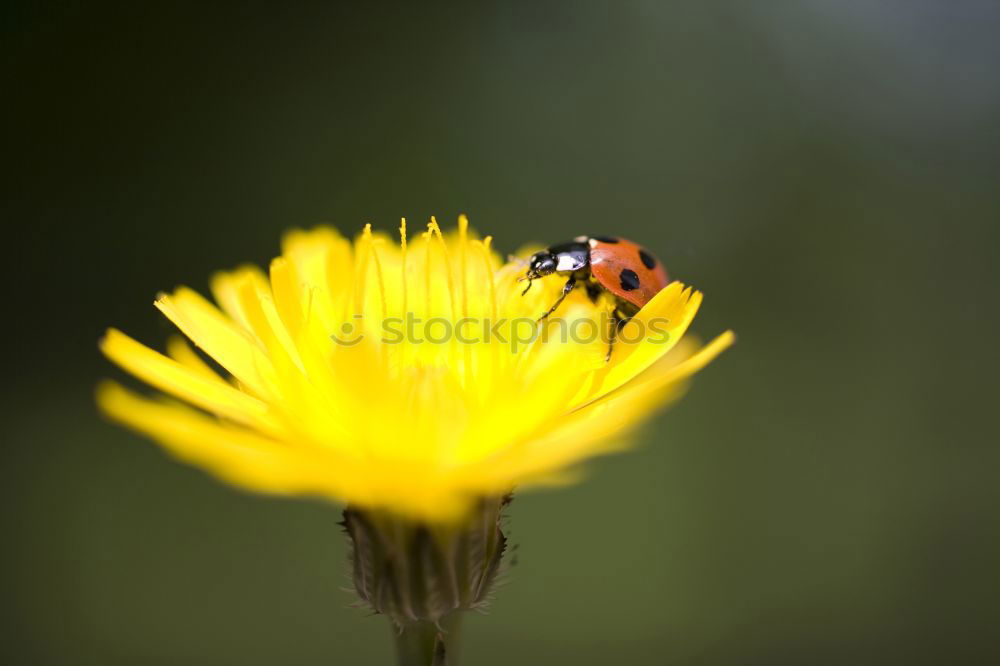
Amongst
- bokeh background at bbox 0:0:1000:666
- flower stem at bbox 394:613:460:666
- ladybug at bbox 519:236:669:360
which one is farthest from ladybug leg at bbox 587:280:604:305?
bokeh background at bbox 0:0:1000:666

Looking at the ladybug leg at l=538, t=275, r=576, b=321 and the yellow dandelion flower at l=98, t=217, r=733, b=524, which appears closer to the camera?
the yellow dandelion flower at l=98, t=217, r=733, b=524

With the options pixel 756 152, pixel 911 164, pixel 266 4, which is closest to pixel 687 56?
pixel 756 152

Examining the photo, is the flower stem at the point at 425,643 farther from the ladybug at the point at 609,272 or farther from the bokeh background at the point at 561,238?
the bokeh background at the point at 561,238

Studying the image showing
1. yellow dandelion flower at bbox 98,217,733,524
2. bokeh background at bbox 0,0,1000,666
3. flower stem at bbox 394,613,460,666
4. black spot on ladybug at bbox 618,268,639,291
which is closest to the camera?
yellow dandelion flower at bbox 98,217,733,524

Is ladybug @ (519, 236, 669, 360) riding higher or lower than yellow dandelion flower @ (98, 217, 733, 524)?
higher

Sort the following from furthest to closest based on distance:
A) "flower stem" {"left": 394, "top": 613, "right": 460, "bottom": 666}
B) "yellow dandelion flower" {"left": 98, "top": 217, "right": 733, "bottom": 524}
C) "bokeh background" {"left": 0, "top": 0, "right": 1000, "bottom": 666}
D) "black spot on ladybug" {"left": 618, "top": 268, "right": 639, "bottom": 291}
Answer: "bokeh background" {"left": 0, "top": 0, "right": 1000, "bottom": 666}
"black spot on ladybug" {"left": 618, "top": 268, "right": 639, "bottom": 291}
"flower stem" {"left": 394, "top": 613, "right": 460, "bottom": 666}
"yellow dandelion flower" {"left": 98, "top": 217, "right": 733, "bottom": 524}

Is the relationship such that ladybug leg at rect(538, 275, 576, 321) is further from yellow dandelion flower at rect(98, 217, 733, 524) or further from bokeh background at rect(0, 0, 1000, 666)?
bokeh background at rect(0, 0, 1000, 666)
